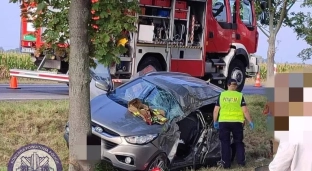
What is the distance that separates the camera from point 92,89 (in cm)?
1183

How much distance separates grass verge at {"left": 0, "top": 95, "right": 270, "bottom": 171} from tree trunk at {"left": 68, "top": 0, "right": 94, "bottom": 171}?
2.74 m

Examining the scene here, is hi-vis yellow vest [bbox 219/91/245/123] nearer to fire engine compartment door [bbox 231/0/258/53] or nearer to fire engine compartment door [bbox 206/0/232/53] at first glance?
fire engine compartment door [bbox 206/0/232/53]

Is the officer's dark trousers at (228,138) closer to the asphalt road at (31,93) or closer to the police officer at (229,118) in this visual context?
the police officer at (229,118)

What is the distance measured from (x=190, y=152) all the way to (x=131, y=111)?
3.95ft

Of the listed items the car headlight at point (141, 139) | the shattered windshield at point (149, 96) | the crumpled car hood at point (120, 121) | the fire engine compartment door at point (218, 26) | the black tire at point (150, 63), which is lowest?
the car headlight at point (141, 139)

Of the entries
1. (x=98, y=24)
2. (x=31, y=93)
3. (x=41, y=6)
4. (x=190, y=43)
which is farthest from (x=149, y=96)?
(x=31, y=93)

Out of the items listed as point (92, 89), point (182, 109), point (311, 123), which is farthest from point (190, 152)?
point (311, 123)

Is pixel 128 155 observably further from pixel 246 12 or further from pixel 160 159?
pixel 246 12

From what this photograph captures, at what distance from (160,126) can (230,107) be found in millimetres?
1601

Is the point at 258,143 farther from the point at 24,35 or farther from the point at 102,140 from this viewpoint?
the point at 24,35

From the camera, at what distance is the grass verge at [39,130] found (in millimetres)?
10469

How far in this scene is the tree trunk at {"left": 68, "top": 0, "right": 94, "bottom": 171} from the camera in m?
6.59

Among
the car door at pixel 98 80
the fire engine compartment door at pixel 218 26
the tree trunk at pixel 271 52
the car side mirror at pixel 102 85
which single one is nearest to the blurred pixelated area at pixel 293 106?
the car door at pixel 98 80

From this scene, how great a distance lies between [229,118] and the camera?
399 inches
